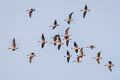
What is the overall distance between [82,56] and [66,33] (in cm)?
382

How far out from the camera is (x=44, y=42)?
636 feet

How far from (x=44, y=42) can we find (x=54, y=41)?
4.44 ft

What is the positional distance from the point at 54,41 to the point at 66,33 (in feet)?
6.26

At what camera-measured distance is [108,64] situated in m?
195

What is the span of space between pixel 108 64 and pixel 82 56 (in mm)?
3542

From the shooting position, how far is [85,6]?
193625 millimetres

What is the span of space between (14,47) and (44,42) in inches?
160

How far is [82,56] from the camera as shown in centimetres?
19488

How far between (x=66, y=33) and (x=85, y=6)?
4.28 m

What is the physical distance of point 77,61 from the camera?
197250 millimetres

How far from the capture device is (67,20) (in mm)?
193125

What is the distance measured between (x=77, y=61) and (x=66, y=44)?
431 cm

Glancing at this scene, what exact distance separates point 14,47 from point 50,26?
17.6 feet
